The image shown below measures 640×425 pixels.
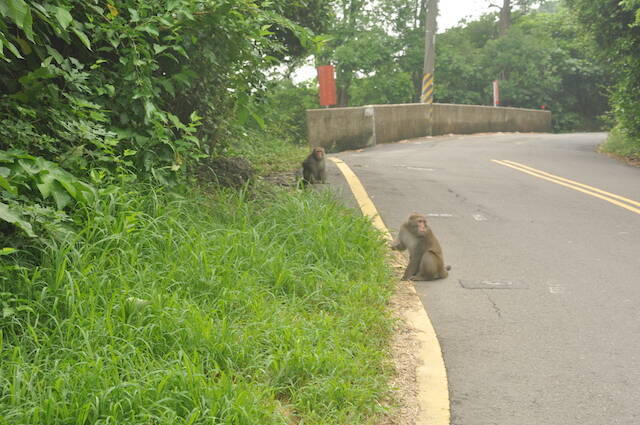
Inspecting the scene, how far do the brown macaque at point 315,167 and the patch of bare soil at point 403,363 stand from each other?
4.03 metres


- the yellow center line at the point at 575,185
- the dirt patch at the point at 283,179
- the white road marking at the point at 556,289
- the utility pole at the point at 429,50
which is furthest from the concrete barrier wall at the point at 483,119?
the white road marking at the point at 556,289

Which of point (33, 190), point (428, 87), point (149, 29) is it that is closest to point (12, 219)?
point (33, 190)

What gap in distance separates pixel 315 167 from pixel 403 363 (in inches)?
222

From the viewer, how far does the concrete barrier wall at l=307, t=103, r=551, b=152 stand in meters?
17.1

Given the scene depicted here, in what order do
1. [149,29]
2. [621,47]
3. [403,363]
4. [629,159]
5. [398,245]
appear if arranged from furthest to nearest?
[621,47]
[629,159]
[398,245]
[149,29]
[403,363]

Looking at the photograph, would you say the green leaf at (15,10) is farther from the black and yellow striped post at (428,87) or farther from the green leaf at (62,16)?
the black and yellow striped post at (428,87)

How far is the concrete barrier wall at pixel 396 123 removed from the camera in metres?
17.1

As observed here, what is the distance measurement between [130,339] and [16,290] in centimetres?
85

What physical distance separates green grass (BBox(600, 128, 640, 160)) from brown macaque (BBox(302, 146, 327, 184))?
968 cm

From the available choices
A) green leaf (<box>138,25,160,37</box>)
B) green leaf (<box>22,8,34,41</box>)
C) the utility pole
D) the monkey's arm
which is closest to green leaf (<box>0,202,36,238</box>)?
green leaf (<box>22,8,34,41</box>)

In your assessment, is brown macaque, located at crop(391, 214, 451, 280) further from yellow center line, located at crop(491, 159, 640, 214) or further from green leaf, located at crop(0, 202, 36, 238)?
yellow center line, located at crop(491, 159, 640, 214)

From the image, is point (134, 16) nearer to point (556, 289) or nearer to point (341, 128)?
point (556, 289)

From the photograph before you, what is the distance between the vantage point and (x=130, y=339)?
3.70 meters

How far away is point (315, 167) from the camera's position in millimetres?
9648
